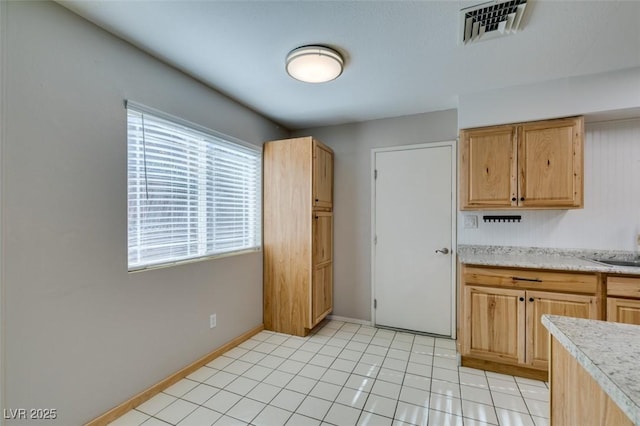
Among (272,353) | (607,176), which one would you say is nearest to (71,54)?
(272,353)

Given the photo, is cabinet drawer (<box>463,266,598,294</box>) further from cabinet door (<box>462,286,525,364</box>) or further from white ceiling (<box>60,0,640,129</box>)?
white ceiling (<box>60,0,640,129</box>)

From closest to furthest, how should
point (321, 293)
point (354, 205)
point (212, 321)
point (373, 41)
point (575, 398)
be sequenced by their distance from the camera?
point (575, 398)
point (373, 41)
point (212, 321)
point (321, 293)
point (354, 205)

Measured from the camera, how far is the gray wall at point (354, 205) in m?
3.31

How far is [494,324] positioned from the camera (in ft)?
7.43

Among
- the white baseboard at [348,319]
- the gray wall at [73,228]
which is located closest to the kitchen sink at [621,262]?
the white baseboard at [348,319]

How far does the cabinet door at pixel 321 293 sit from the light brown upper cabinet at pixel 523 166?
1.60 meters

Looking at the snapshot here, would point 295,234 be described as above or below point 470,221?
below

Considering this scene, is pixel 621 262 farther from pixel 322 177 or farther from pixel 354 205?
pixel 322 177

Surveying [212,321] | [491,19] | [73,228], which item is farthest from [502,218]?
[73,228]

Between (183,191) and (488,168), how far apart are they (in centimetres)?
261

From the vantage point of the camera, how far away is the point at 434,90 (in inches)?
99.3

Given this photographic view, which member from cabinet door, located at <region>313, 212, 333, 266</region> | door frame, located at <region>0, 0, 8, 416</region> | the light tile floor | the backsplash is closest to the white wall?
the backsplash

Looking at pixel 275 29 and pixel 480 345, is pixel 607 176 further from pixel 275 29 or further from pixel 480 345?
pixel 275 29

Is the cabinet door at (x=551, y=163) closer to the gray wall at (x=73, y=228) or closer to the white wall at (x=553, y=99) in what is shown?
the white wall at (x=553, y=99)
